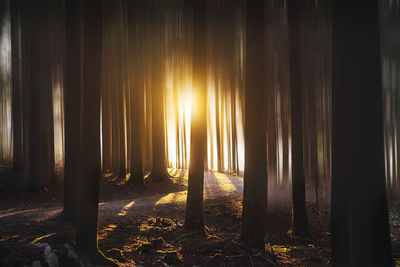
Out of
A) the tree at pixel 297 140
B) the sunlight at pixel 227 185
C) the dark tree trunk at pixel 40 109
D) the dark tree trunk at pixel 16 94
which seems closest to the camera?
the tree at pixel 297 140

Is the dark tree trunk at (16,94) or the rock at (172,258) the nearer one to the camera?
the rock at (172,258)

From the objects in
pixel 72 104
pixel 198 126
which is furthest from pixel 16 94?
pixel 198 126

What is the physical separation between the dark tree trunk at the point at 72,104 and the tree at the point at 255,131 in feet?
16.3

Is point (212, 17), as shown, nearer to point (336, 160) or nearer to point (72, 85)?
point (72, 85)

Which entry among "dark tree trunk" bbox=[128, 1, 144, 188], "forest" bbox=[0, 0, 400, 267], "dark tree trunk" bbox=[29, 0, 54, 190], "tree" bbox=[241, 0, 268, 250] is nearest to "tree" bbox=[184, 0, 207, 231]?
"forest" bbox=[0, 0, 400, 267]

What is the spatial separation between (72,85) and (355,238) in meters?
8.07

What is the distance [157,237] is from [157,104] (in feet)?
35.4

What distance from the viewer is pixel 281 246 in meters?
8.56

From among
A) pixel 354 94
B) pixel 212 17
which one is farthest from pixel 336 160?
pixel 212 17

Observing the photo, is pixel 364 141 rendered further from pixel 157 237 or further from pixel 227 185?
pixel 227 185

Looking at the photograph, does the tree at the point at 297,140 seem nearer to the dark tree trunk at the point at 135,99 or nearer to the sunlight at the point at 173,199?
the sunlight at the point at 173,199

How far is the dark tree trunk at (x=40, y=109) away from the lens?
14000 mm

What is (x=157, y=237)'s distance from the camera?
8242 millimetres

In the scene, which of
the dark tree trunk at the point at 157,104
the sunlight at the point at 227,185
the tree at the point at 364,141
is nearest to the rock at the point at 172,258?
the tree at the point at 364,141
